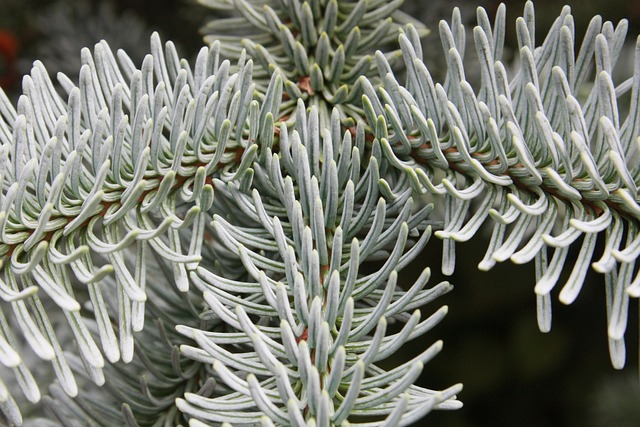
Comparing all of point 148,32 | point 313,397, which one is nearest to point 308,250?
point 313,397

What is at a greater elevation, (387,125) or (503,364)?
(387,125)

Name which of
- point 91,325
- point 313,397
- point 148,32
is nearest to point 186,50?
point 148,32

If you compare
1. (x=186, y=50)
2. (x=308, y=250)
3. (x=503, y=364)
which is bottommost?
(x=503, y=364)

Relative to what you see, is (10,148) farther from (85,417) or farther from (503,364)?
(503,364)

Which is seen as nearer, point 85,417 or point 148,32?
point 85,417

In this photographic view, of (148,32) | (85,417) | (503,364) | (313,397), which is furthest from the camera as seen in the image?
(503,364)

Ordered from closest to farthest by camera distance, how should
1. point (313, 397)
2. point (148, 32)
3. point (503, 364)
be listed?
point (313, 397) < point (148, 32) < point (503, 364)
